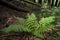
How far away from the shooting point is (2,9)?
616 cm

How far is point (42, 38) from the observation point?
12.7 feet

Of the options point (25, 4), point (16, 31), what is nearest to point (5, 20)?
point (16, 31)

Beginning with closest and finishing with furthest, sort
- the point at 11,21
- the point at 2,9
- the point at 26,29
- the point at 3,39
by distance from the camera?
the point at 3,39, the point at 26,29, the point at 11,21, the point at 2,9

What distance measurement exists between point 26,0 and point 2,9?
2058mm

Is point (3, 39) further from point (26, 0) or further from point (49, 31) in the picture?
point (26, 0)

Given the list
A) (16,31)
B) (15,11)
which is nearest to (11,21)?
(16,31)

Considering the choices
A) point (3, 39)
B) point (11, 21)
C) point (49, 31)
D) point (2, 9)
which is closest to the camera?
point (3, 39)

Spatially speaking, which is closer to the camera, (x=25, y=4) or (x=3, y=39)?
(x=3, y=39)

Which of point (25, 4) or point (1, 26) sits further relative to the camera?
point (25, 4)

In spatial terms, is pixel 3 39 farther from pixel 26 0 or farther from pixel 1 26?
pixel 26 0

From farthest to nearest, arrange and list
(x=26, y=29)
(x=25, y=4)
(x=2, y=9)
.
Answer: (x=25, y=4) → (x=2, y=9) → (x=26, y=29)

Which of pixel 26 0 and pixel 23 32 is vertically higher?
pixel 26 0

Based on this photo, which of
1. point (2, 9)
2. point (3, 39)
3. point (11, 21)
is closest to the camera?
point (3, 39)

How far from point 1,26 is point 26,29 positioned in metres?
0.89
